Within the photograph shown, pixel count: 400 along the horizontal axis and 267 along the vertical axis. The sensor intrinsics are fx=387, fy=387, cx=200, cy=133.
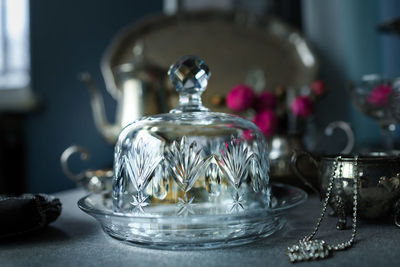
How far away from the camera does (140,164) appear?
16.4 inches

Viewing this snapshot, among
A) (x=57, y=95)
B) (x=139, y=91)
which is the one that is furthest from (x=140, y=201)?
(x=57, y=95)

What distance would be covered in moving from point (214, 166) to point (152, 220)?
0.45 ft

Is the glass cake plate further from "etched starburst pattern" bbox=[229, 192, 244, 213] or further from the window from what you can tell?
the window

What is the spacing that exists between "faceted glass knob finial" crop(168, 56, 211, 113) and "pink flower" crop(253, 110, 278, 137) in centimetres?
26

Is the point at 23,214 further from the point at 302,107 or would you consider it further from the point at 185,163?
the point at 302,107

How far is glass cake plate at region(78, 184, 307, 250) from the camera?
0.97ft

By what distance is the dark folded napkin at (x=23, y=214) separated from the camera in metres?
0.34

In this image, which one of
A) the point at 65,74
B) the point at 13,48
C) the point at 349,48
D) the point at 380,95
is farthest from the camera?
the point at 13,48

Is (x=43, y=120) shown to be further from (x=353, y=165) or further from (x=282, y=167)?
(x=353, y=165)

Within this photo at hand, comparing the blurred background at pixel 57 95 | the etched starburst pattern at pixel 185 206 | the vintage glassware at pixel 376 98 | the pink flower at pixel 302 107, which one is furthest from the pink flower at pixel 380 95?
the blurred background at pixel 57 95

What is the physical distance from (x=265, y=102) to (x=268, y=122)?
62 millimetres

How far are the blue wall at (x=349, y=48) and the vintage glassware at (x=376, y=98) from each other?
1.27ft

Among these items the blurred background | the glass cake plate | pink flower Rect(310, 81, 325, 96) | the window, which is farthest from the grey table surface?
the window

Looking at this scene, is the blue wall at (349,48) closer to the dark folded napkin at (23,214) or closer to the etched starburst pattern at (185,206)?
the etched starburst pattern at (185,206)
